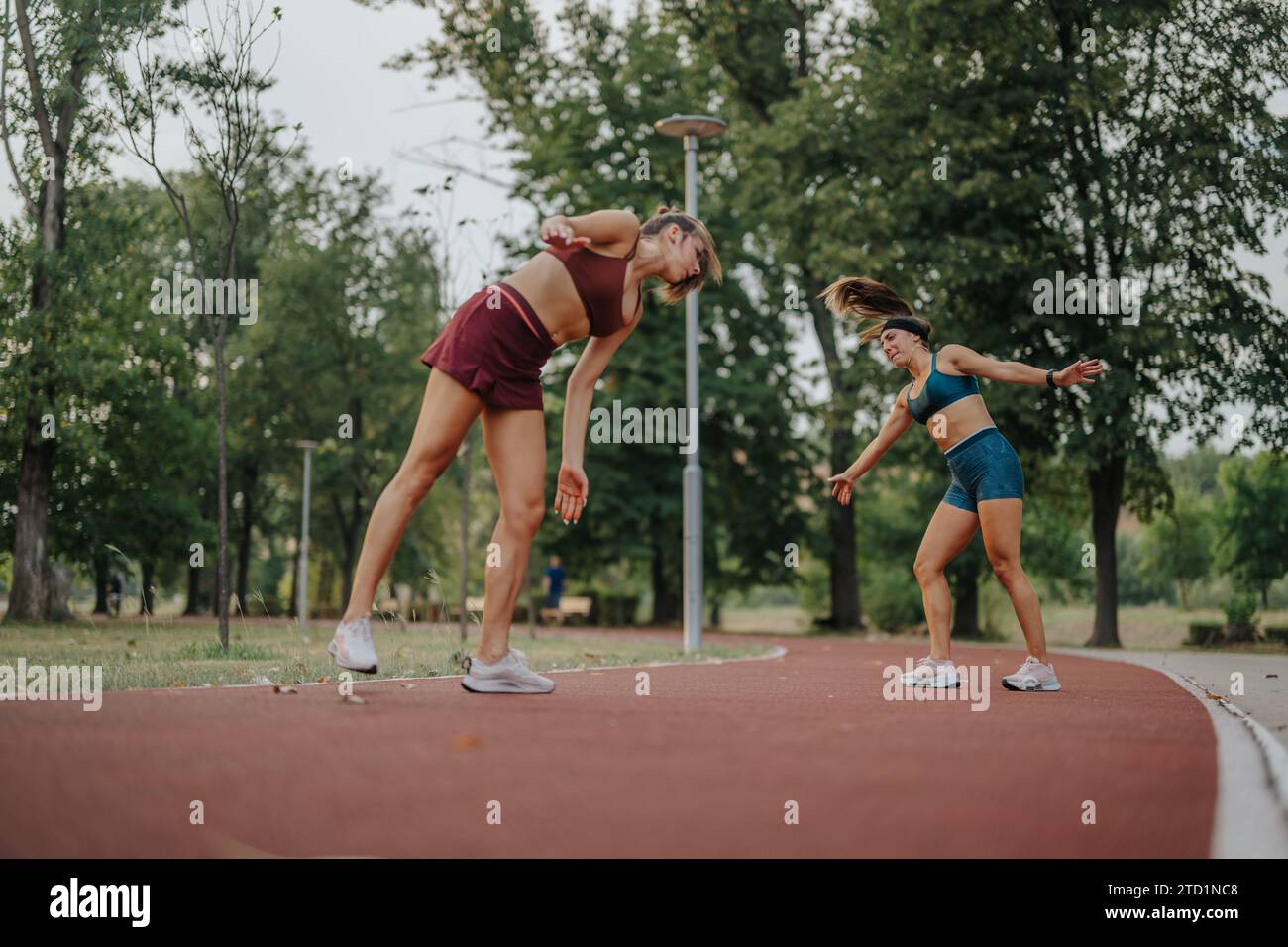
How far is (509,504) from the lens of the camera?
5379 mm

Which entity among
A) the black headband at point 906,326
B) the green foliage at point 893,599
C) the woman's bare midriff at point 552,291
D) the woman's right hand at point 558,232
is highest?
the woman's right hand at point 558,232

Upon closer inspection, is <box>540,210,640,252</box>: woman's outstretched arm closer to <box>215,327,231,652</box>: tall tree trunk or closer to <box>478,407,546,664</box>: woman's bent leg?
<box>478,407,546,664</box>: woman's bent leg

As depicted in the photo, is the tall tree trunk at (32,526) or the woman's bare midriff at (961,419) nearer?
the woman's bare midriff at (961,419)

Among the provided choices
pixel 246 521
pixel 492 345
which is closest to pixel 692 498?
pixel 492 345

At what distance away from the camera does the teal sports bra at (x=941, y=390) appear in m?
7.03

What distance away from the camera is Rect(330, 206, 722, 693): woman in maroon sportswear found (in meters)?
5.18

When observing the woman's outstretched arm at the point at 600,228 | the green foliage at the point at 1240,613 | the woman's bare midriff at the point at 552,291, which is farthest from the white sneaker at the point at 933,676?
the green foliage at the point at 1240,613

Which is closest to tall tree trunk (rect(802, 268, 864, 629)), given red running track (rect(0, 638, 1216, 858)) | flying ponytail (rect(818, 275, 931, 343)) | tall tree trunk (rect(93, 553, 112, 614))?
tall tree trunk (rect(93, 553, 112, 614))

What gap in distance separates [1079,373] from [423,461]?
350cm

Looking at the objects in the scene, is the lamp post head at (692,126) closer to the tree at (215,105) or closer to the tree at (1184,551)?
the tree at (215,105)

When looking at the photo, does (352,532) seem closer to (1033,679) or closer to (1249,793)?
(1033,679)

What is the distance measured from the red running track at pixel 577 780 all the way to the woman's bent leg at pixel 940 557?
202cm

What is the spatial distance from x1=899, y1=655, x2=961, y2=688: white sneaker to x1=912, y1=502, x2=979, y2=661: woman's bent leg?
0.06 metres
